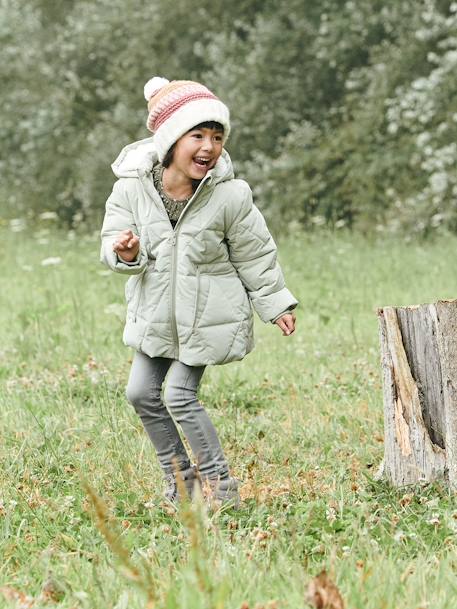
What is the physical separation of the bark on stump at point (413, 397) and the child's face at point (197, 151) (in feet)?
3.12

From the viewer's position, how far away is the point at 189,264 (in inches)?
160

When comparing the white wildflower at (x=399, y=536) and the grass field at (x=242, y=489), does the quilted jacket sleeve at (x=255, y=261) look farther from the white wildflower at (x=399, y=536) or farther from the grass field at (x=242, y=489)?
the white wildflower at (x=399, y=536)

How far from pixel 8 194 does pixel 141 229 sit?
55.3 ft

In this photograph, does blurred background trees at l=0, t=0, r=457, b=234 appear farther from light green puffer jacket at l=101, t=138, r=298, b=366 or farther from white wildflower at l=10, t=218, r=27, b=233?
light green puffer jacket at l=101, t=138, r=298, b=366

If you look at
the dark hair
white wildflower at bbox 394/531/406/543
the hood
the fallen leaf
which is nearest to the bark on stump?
white wildflower at bbox 394/531/406/543

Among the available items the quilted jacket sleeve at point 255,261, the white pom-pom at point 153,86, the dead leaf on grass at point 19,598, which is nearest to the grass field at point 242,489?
the dead leaf on grass at point 19,598

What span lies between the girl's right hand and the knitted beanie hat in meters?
0.45

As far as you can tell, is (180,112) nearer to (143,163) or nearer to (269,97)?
(143,163)

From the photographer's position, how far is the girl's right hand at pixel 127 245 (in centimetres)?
384

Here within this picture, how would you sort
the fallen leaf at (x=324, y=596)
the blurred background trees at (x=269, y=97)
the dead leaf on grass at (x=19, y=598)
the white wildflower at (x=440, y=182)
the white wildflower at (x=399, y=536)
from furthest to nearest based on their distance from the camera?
the blurred background trees at (x=269, y=97), the white wildflower at (x=440, y=182), the white wildflower at (x=399, y=536), the dead leaf on grass at (x=19, y=598), the fallen leaf at (x=324, y=596)

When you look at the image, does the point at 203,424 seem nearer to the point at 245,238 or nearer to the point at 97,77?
the point at 245,238

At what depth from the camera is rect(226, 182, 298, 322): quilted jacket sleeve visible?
13.6 feet

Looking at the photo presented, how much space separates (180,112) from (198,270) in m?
0.64

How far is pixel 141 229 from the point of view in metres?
4.16
